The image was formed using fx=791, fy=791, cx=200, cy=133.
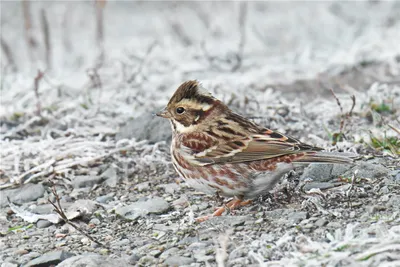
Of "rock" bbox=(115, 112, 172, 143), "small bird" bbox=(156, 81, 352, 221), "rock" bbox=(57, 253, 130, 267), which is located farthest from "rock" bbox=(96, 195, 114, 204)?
"rock" bbox=(57, 253, 130, 267)

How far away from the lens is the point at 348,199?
204 inches

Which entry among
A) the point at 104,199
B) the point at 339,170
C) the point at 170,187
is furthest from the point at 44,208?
the point at 339,170

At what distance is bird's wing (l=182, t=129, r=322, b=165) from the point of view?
540cm

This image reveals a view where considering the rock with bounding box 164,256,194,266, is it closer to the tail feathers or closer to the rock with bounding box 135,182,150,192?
the tail feathers

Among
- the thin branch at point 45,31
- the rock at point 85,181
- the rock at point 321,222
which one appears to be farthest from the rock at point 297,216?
the thin branch at point 45,31

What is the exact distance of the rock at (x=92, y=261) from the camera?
4.71m

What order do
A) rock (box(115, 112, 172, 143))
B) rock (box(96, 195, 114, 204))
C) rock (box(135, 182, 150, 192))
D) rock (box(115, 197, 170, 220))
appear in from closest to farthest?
rock (box(115, 197, 170, 220)), rock (box(96, 195, 114, 204)), rock (box(135, 182, 150, 192)), rock (box(115, 112, 172, 143))

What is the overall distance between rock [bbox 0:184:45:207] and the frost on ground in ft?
0.04

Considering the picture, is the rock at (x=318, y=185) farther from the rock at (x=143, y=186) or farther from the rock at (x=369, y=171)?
the rock at (x=143, y=186)

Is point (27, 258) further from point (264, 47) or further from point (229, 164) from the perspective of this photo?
point (264, 47)

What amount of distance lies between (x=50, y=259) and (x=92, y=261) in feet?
1.14

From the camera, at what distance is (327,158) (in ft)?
17.0

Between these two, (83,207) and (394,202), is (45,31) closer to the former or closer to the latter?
(83,207)

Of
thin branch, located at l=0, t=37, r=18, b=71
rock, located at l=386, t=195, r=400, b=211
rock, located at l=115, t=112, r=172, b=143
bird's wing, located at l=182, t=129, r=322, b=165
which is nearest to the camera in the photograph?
rock, located at l=386, t=195, r=400, b=211
